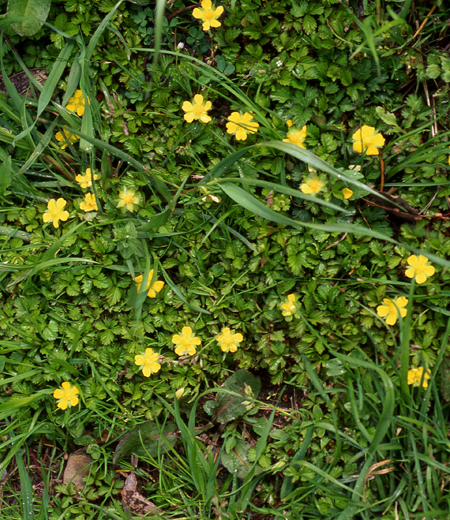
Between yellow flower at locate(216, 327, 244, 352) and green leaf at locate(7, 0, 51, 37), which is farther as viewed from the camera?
green leaf at locate(7, 0, 51, 37)

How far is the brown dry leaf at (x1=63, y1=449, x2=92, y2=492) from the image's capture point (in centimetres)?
252

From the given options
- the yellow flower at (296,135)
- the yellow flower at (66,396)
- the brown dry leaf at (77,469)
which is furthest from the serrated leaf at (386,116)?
the brown dry leaf at (77,469)

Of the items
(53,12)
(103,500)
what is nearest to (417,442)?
(103,500)

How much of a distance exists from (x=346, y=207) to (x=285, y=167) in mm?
433

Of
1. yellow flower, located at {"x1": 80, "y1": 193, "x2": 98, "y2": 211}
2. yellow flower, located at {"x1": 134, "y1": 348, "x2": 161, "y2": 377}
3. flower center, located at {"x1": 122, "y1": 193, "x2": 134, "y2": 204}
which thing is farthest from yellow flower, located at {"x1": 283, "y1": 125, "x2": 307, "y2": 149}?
yellow flower, located at {"x1": 134, "y1": 348, "x2": 161, "y2": 377}

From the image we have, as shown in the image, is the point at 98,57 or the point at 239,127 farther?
the point at 98,57

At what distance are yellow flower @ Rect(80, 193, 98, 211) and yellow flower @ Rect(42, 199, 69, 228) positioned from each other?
0.11 metres

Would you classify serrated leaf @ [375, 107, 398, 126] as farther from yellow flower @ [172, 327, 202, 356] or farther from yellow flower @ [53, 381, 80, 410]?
yellow flower @ [53, 381, 80, 410]

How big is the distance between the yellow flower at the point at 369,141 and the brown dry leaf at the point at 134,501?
2.37 meters

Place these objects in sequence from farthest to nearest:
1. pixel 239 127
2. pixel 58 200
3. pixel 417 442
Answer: pixel 58 200
pixel 239 127
pixel 417 442

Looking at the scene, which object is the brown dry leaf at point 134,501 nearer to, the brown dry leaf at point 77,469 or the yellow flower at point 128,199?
the brown dry leaf at point 77,469

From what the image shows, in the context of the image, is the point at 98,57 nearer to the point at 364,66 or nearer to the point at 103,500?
Result: the point at 364,66

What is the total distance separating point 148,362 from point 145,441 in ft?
1.68

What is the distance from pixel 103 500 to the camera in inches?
98.3
